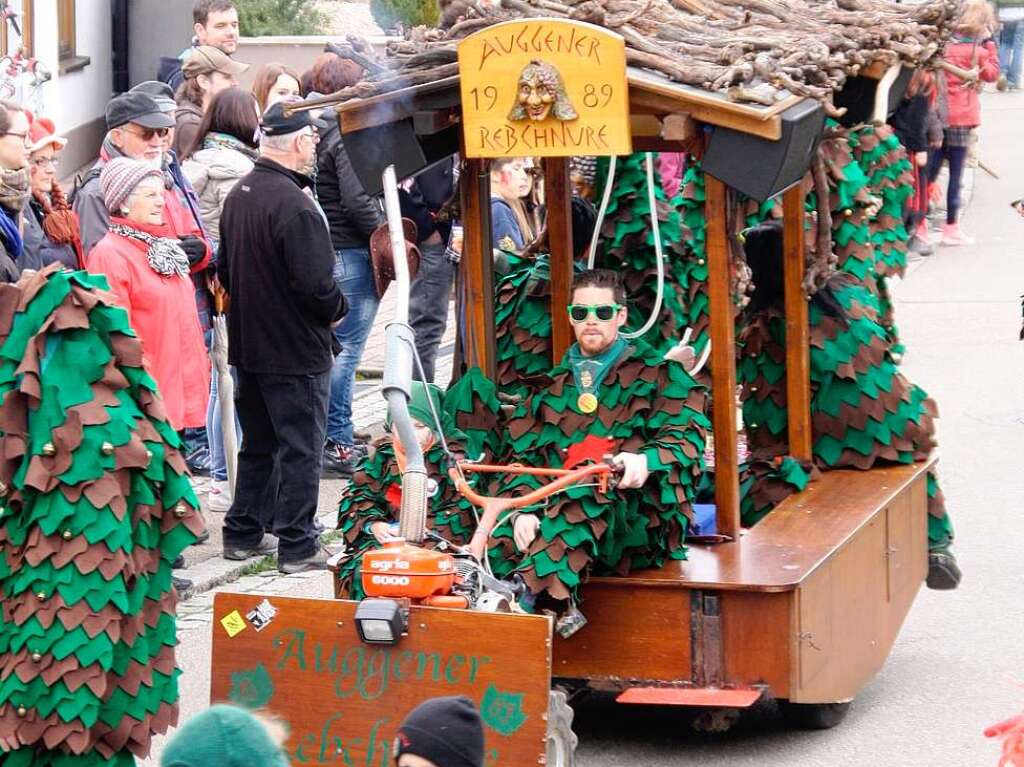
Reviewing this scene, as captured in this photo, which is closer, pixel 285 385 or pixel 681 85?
pixel 681 85

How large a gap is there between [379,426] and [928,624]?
3.86 m

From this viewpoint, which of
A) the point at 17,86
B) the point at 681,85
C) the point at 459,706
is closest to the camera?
the point at 459,706

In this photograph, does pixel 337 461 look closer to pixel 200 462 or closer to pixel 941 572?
pixel 200 462

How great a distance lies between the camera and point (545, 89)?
5.82m

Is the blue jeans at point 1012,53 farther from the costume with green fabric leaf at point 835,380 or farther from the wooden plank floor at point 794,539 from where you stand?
the wooden plank floor at point 794,539

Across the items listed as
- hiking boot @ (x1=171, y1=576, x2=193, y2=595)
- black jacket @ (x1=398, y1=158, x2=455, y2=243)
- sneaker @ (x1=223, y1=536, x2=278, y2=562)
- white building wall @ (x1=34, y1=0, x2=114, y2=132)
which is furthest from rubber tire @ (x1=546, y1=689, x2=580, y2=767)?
white building wall @ (x1=34, y1=0, x2=114, y2=132)

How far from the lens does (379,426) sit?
35.2 feet

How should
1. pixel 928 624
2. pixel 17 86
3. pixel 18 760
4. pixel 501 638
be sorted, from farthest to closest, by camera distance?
1. pixel 17 86
2. pixel 928 624
3. pixel 501 638
4. pixel 18 760

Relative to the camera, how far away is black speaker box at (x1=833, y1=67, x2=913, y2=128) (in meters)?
7.23

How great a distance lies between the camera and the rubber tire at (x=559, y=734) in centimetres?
543

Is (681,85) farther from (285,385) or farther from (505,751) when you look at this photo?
(285,385)

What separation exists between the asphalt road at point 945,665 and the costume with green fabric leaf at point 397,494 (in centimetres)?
92

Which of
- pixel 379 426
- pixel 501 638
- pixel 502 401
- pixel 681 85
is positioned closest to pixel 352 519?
pixel 502 401

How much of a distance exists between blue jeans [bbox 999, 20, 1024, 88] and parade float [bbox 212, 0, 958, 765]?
25059 millimetres
